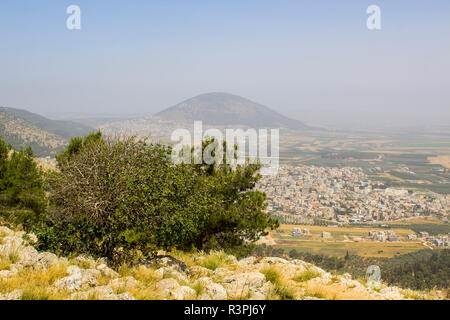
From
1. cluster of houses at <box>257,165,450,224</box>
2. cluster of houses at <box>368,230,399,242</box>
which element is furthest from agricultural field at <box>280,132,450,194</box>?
cluster of houses at <box>368,230,399,242</box>

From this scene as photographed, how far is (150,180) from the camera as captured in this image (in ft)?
26.6

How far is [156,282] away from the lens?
623cm

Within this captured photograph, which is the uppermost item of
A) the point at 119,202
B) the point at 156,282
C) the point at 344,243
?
the point at 119,202

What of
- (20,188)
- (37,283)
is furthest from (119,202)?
(20,188)

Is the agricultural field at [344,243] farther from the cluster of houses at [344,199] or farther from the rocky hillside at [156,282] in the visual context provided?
the rocky hillside at [156,282]

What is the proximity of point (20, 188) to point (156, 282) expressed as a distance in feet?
43.5

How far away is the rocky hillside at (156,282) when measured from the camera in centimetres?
533

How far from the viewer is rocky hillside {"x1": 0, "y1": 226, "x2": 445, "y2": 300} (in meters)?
5.33

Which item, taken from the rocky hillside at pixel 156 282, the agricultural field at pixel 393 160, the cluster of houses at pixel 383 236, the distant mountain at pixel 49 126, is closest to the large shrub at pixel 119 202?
the rocky hillside at pixel 156 282

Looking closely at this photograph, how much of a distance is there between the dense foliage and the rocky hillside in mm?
8037

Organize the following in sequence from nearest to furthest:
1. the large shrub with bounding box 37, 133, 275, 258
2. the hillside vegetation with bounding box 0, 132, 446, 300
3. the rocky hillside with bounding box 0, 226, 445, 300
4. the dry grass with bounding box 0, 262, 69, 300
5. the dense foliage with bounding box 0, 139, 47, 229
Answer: the dry grass with bounding box 0, 262, 69, 300 < the rocky hillside with bounding box 0, 226, 445, 300 < the hillside vegetation with bounding box 0, 132, 446, 300 < the large shrub with bounding box 37, 133, 275, 258 < the dense foliage with bounding box 0, 139, 47, 229

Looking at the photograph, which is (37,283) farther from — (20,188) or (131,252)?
(20,188)

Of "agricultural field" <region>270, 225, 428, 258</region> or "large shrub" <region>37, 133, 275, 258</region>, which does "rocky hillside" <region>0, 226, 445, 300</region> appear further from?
"agricultural field" <region>270, 225, 428, 258</region>
